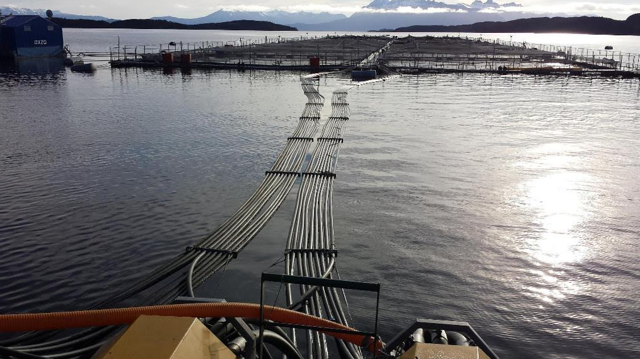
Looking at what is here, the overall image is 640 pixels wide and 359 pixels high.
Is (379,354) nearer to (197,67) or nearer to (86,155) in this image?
(86,155)

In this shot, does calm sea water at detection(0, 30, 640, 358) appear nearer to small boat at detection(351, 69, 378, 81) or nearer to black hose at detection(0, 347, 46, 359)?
black hose at detection(0, 347, 46, 359)

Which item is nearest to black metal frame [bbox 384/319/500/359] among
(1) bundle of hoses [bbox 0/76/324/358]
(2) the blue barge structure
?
(1) bundle of hoses [bbox 0/76/324/358]

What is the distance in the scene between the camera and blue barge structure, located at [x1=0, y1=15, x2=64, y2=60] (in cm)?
8688

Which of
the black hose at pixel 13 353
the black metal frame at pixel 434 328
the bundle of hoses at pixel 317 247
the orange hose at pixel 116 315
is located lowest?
the bundle of hoses at pixel 317 247

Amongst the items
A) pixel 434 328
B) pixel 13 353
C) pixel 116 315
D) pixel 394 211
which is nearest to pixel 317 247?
pixel 394 211

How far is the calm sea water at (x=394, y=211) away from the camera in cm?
1236

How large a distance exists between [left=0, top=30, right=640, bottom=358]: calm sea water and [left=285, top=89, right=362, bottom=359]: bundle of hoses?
52 cm

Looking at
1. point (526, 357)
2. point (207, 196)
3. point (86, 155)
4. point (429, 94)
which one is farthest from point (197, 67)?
point (526, 357)

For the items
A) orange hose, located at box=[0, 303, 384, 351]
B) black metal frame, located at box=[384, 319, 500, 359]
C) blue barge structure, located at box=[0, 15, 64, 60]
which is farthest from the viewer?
blue barge structure, located at box=[0, 15, 64, 60]

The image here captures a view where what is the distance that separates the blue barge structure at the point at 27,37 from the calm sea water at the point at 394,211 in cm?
5683

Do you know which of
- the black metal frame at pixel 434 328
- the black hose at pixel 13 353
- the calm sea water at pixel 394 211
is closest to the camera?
the black hose at pixel 13 353

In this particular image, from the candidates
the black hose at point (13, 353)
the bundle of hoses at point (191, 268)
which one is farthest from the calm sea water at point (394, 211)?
the black hose at point (13, 353)

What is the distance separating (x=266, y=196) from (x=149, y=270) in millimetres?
6418

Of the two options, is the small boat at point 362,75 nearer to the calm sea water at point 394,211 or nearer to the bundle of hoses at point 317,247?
the calm sea water at point 394,211
